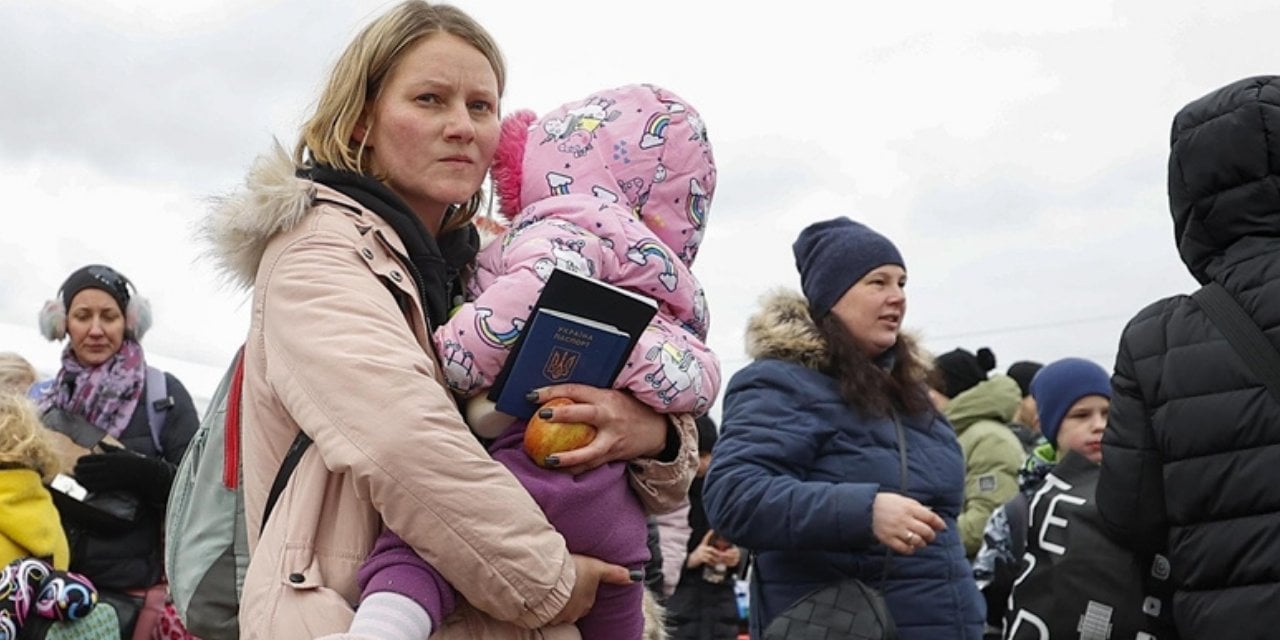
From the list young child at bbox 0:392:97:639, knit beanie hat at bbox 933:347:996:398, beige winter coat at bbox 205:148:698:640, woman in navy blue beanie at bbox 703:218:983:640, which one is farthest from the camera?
knit beanie hat at bbox 933:347:996:398

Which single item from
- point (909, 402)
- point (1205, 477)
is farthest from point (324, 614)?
point (909, 402)

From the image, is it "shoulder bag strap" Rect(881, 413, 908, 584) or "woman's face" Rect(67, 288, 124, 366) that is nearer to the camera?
"shoulder bag strap" Rect(881, 413, 908, 584)

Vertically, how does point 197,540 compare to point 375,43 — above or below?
below

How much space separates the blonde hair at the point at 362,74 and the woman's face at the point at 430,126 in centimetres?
2

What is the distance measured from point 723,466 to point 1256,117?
1779 mm

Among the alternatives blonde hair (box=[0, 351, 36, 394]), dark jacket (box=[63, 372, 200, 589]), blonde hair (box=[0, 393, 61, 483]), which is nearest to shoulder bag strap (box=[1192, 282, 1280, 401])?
dark jacket (box=[63, 372, 200, 589])

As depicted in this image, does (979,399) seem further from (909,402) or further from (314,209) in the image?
(314,209)

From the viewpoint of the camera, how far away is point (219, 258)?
222 cm

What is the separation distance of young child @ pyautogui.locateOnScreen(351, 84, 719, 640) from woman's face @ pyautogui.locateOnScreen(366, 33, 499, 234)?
0.47ft

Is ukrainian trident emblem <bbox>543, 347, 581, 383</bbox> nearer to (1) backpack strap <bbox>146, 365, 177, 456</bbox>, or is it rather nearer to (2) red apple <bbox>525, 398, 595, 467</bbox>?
(2) red apple <bbox>525, 398, 595, 467</bbox>

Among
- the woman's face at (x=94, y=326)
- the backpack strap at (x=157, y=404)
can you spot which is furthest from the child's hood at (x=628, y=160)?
the woman's face at (x=94, y=326)

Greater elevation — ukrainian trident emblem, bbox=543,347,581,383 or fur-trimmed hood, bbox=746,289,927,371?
ukrainian trident emblem, bbox=543,347,581,383

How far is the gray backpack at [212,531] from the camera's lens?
2197 millimetres

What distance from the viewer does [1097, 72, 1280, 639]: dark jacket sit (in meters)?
2.83
